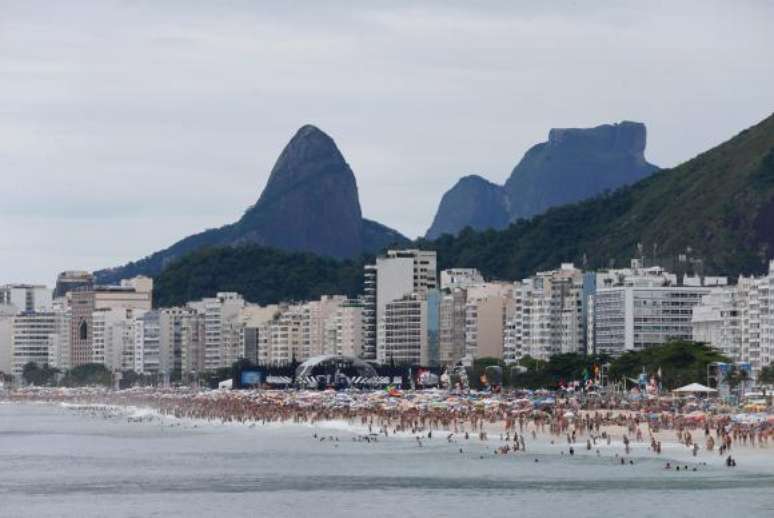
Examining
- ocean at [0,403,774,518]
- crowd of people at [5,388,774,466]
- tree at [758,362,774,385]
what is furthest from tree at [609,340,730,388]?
ocean at [0,403,774,518]

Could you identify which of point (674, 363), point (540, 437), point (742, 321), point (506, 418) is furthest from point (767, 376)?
point (540, 437)

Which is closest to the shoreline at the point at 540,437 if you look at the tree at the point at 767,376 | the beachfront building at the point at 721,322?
the tree at the point at 767,376

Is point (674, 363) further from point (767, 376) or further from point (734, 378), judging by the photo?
point (734, 378)

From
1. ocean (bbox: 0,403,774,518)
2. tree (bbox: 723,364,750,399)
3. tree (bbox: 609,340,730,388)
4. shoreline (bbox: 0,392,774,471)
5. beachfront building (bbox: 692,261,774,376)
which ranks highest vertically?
beachfront building (bbox: 692,261,774,376)

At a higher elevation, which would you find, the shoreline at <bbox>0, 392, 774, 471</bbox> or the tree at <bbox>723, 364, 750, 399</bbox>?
the tree at <bbox>723, 364, 750, 399</bbox>

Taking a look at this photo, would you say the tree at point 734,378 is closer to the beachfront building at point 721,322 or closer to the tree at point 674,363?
the tree at point 674,363

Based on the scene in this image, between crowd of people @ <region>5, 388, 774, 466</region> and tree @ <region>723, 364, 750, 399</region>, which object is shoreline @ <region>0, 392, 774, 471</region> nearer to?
crowd of people @ <region>5, 388, 774, 466</region>

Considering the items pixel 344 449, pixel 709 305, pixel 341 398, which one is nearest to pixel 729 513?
pixel 344 449

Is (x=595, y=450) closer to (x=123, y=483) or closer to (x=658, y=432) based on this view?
(x=658, y=432)
